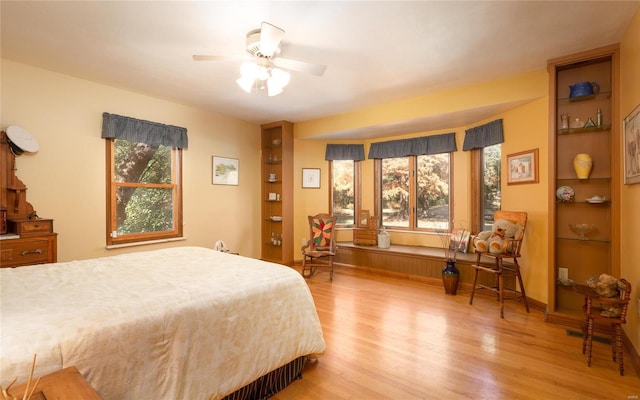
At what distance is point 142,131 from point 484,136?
4.56 meters

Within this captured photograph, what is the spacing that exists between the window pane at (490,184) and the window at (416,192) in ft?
1.72

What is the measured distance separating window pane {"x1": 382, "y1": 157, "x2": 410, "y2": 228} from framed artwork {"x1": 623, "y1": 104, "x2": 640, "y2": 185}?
2855mm

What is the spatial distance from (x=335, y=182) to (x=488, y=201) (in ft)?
8.33

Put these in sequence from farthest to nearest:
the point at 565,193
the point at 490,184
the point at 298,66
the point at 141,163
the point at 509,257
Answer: the point at 490,184
the point at 141,163
the point at 509,257
the point at 565,193
the point at 298,66

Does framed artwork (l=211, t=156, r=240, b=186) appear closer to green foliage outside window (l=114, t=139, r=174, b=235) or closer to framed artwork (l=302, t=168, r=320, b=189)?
green foliage outside window (l=114, t=139, r=174, b=235)

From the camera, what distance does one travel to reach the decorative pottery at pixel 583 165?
2.68 metres

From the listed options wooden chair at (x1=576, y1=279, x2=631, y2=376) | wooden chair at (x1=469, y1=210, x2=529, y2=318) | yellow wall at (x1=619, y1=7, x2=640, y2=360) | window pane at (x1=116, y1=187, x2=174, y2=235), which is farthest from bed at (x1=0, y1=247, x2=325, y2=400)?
yellow wall at (x1=619, y1=7, x2=640, y2=360)

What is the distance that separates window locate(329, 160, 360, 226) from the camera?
18.1ft

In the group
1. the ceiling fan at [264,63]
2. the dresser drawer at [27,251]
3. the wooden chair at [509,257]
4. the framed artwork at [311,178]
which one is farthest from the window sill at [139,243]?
the wooden chair at [509,257]

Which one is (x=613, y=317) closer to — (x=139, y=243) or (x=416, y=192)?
(x=416, y=192)

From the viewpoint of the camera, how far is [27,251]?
8.63 feet

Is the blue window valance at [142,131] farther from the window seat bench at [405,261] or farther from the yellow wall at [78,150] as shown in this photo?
the window seat bench at [405,261]

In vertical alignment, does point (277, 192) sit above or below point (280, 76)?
below

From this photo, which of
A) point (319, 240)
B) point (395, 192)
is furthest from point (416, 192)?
point (319, 240)
